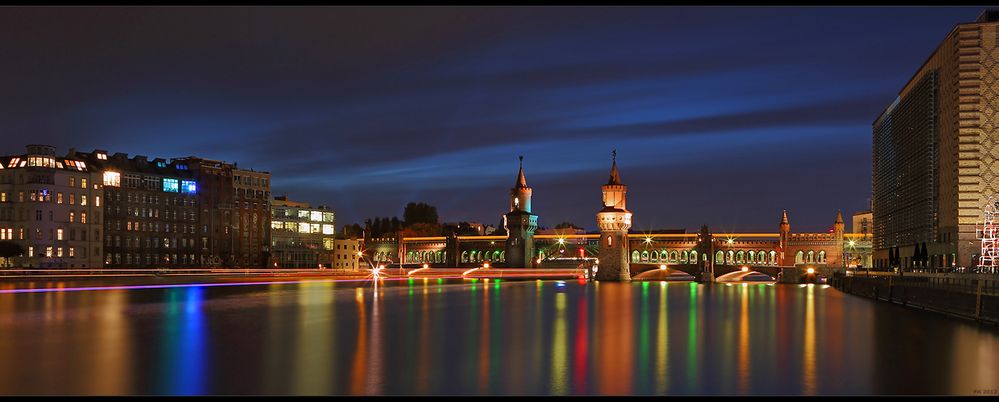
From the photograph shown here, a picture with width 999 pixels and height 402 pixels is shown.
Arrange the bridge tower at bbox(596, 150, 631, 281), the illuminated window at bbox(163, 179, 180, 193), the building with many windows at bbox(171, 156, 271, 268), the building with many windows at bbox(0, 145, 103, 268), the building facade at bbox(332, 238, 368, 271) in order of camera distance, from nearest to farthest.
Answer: the building with many windows at bbox(0, 145, 103, 268) < the illuminated window at bbox(163, 179, 180, 193) < the building with many windows at bbox(171, 156, 271, 268) < the bridge tower at bbox(596, 150, 631, 281) < the building facade at bbox(332, 238, 368, 271)

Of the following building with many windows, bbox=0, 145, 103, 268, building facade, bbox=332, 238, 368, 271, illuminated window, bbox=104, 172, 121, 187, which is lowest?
building facade, bbox=332, 238, 368, 271

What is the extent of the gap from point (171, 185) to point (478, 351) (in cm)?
10322

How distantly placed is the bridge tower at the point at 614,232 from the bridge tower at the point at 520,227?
864 inches

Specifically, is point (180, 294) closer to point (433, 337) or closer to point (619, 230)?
point (433, 337)

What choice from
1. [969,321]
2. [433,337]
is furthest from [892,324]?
[433,337]

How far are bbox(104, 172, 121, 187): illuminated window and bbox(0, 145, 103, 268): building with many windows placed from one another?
7.36 metres

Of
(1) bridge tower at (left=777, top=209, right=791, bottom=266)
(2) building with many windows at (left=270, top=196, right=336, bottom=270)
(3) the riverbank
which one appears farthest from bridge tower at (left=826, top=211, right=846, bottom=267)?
(2) building with many windows at (left=270, top=196, right=336, bottom=270)

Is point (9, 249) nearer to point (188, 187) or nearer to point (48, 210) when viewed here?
point (48, 210)

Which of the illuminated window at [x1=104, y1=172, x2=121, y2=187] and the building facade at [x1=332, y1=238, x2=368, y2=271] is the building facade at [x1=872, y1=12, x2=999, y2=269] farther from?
the illuminated window at [x1=104, y1=172, x2=121, y2=187]

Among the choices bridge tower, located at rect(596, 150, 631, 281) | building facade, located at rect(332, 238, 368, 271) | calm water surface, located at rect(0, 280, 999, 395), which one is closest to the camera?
calm water surface, located at rect(0, 280, 999, 395)

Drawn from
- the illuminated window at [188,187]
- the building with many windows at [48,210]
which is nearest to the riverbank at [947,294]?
the building with many windows at [48,210]

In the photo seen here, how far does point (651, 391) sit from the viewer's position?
25641 mm

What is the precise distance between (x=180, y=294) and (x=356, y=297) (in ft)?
49.5

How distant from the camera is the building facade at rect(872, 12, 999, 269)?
104250mm
